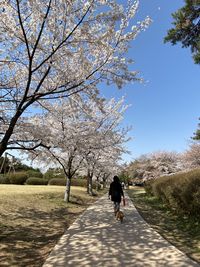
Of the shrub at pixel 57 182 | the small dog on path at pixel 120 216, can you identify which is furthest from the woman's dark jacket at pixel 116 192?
the shrub at pixel 57 182

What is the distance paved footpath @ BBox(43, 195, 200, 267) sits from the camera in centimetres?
614

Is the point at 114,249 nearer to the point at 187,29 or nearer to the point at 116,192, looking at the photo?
→ the point at 116,192

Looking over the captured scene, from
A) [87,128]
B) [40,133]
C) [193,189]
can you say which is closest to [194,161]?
[87,128]

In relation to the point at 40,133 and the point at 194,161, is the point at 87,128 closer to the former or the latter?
the point at 40,133

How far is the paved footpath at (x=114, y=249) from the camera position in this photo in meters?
6.14

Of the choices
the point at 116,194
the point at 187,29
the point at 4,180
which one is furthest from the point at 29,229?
the point at 4,180

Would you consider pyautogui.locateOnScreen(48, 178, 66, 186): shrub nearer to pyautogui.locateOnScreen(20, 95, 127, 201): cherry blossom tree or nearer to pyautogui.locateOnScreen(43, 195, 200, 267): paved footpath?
pyautogui.locateOnScreen(20, 95, 127, 201): cherry blossom tree

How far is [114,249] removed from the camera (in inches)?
287

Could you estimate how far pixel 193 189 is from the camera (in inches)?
441

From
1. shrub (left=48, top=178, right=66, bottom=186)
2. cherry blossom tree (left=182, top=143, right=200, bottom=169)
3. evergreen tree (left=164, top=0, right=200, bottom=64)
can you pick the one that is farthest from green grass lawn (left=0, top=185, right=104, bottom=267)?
shrub (left=48, top=178, right=66, bottom=186)

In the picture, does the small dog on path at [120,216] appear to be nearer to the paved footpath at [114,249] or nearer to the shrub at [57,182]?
the paved footpath at [114,249]

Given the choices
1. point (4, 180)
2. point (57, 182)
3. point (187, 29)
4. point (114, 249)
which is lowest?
point (114, 249)

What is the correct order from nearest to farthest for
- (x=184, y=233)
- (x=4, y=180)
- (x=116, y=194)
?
(x=184, y=233) < (x=116, y=194) < (x=4, y=180)

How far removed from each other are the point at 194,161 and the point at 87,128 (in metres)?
23.4
